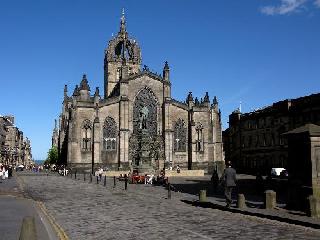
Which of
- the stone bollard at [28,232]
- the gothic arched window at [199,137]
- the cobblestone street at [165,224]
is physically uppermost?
the gothic arched window at [199,137]

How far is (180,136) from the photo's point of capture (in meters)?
65.4

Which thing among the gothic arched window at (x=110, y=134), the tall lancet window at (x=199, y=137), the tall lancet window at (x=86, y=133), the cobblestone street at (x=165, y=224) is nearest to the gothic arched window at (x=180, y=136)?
the tall lancet window at (x=199, y=137)

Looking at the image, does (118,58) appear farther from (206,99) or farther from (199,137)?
(199,137)

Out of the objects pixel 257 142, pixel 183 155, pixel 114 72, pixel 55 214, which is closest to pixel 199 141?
pixel 183 155

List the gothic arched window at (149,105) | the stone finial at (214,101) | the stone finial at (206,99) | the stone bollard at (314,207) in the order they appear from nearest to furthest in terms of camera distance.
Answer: the stone bollard at (314,207), the gothic arched window at (149,105), the stone finial at (206,99), the stone finial at (214,101)

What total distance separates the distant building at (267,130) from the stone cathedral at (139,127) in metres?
6.06

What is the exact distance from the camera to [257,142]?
223 feet

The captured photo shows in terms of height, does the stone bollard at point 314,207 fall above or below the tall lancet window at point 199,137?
below

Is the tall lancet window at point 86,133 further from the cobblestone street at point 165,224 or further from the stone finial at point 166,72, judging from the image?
the cobblestone street at point 165,224

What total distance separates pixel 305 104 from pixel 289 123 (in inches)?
212

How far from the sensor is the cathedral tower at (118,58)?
81.0 metres

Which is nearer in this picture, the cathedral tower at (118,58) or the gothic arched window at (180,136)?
the gothic arched window at (180,136)

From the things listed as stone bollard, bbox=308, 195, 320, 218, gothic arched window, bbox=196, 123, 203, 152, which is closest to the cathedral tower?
gothic arched window, bbox=196, 123, 203, 152

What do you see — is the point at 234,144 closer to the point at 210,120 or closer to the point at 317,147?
the point at 210,120
